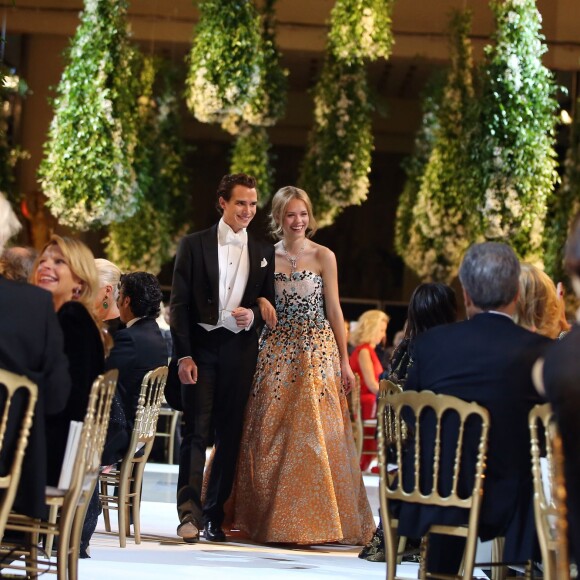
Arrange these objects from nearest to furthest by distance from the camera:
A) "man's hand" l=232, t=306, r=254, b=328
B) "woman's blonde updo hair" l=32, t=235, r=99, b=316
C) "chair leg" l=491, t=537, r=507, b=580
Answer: "chair leg" l=491, t=537, r=507, b=580, "woman's blonde updo hair" l=32, t=235, r=99, b=316, "man's hand" l=232, t=306, r=254, b=328

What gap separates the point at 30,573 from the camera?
3852 mm

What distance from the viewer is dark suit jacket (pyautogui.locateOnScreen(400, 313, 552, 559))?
3705 millimetres

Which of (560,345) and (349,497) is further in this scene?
(349,497)

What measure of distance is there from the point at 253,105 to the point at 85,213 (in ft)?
5.46

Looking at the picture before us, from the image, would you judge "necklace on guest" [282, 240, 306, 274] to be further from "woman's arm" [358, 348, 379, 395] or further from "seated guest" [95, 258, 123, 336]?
"woman's arm" [358, 348, 379, 395]

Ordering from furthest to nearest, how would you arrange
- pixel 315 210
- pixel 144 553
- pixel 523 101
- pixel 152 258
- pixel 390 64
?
pixel 390 64
pixel 152 258
pixel 315 210
pixel 523 101
pixel 144 553

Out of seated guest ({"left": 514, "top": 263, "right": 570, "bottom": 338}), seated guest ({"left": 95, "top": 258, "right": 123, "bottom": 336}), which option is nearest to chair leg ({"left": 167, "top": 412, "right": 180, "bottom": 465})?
seated guest ({"left": 95, "top": 258, "right": 123, "bottom": 336})

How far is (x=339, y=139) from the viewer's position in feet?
36.6

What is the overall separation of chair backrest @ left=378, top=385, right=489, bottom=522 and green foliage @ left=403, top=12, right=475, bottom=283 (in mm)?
6994

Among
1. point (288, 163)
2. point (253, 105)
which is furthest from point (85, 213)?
point (288, 163)

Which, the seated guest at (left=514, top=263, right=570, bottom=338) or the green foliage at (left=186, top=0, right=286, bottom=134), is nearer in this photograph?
the seated guest at (left=514, top=263, right=570, bottom=338)

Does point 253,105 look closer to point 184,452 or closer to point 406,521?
point 184,452

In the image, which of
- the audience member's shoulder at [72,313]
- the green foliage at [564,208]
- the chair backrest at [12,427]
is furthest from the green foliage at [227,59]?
the chair backrest at [12,427]

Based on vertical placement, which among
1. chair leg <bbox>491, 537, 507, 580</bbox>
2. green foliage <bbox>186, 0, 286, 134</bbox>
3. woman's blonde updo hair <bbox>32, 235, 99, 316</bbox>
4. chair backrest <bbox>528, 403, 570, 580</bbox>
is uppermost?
green foliage <bbox>186, 0, 286, 134</bbox>
